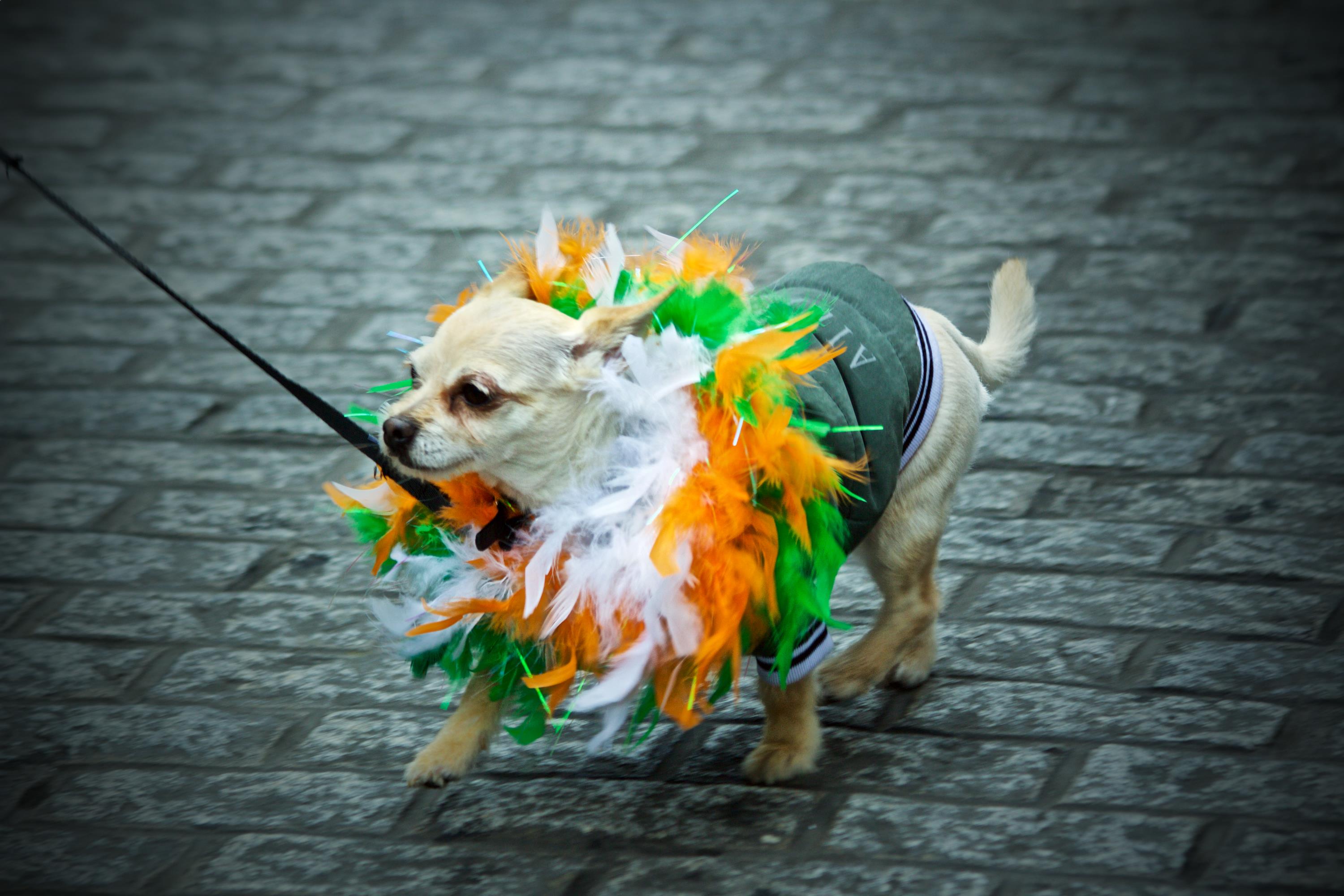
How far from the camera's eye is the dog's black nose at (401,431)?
2.46 metres

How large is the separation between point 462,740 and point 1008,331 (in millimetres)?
1631

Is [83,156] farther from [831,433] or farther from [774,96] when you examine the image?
[831,433]

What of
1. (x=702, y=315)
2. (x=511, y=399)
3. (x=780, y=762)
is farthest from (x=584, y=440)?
(x=780, y=762)

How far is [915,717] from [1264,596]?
3.18 feet

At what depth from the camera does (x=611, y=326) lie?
254 centimetres

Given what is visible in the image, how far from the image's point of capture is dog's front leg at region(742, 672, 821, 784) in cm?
284

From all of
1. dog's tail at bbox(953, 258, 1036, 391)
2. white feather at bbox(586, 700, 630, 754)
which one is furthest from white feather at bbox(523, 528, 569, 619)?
dog's tail at bbox(953, 258, 1036, 391)

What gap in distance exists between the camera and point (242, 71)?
739 cm

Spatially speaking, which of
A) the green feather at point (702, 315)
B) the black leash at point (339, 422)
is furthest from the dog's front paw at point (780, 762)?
the green feather at point (702, 315)

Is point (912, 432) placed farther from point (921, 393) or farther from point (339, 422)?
point (339, 422)

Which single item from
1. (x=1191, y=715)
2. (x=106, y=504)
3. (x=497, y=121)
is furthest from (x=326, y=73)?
(x=1191, y=715)

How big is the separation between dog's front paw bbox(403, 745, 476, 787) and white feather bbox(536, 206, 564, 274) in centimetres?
98

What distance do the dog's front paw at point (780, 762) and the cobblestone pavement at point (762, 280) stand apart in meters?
0.03

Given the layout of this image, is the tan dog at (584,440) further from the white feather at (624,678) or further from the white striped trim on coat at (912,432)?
the white feather at (624,678)
